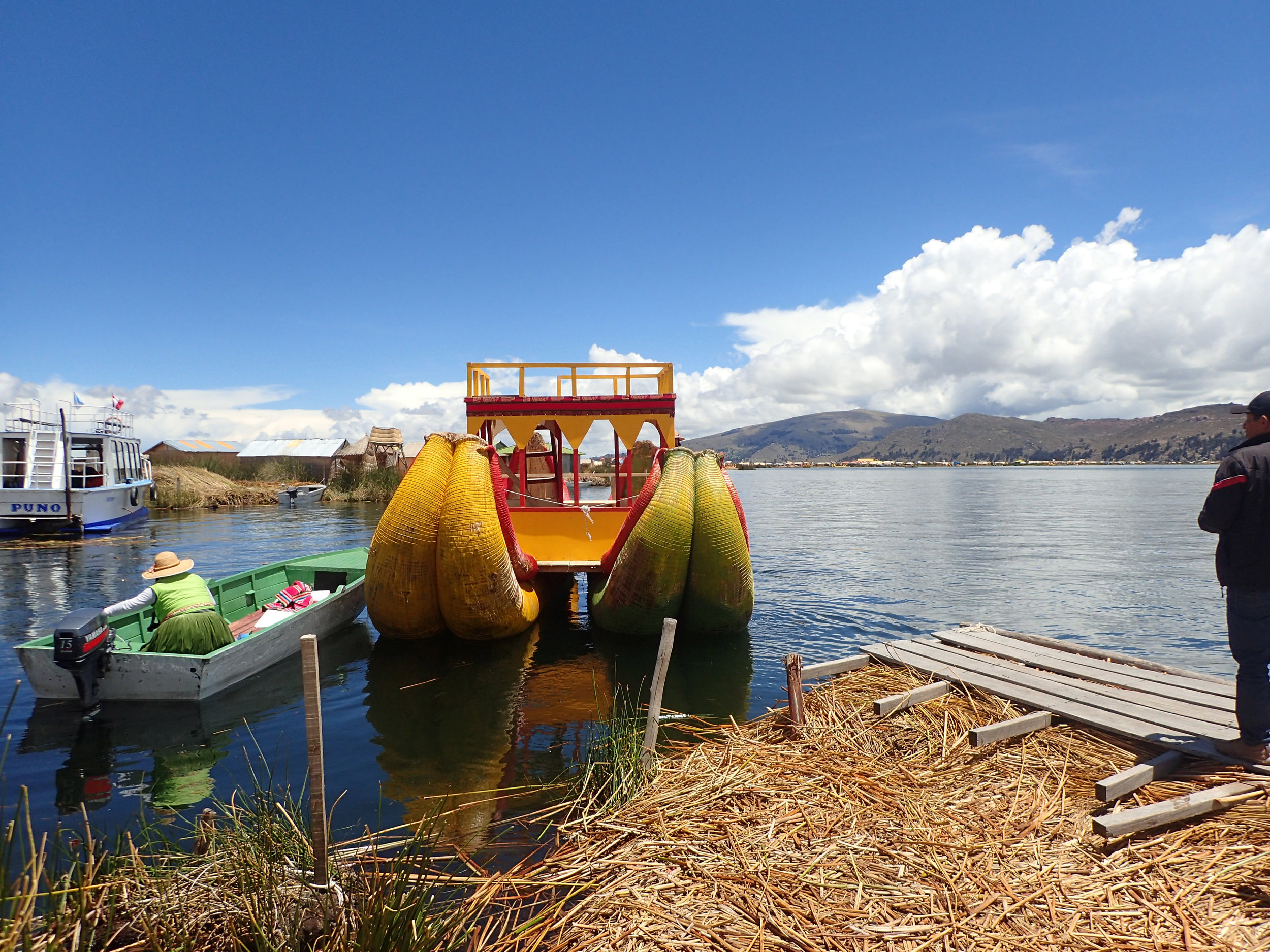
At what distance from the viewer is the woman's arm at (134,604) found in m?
8.38

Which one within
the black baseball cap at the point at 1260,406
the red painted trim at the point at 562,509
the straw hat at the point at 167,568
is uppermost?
the black baseball cap at the point at 1260,406

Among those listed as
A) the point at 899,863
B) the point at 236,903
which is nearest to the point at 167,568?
the point at 236,903

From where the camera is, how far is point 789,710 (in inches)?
251

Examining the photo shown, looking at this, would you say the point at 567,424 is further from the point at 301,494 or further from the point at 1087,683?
the point at 301,494

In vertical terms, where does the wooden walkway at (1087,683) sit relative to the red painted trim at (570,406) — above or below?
below

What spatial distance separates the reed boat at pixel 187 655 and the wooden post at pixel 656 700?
586 cm

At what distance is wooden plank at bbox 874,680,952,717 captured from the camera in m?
6.32

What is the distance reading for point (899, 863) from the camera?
421 centimetres

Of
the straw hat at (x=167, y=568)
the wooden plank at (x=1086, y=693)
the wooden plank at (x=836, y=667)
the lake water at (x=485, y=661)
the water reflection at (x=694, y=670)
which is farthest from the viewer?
the water reflection at (x=694, y=670)

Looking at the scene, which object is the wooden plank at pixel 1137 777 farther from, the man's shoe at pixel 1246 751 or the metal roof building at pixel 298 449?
the metal roof building at pixel 298 449

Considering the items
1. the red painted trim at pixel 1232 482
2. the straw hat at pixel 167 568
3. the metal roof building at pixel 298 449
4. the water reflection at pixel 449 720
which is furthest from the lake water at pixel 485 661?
the metal roof building at pixel 298 449

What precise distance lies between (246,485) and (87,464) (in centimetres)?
2326

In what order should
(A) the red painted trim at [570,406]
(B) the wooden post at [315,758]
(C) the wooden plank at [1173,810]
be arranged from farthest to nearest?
(A) the red painted trim at [570,406] < (C) the wooden plank at [1173,810] < (B) the wooden post at [315,758]

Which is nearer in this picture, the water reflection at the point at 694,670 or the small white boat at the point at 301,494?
the water reflection at the point at 694,670
